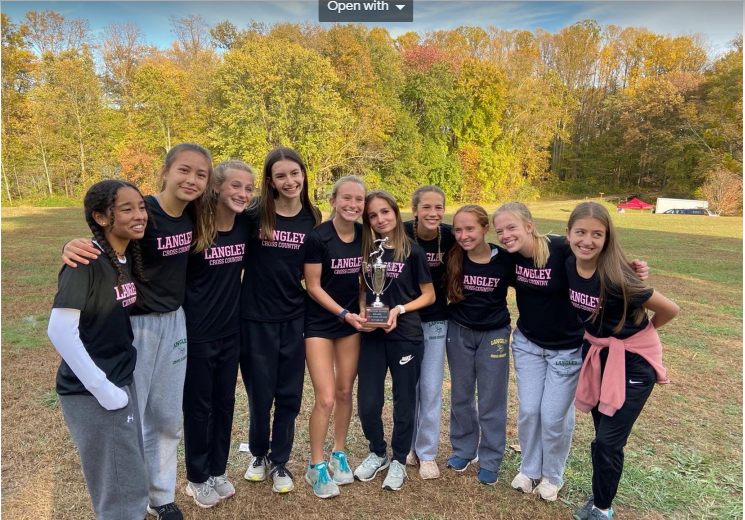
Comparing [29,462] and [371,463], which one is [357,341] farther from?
[29,462]

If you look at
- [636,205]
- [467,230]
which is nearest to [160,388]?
[467,230]

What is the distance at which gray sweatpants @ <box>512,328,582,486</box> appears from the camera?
302 cm

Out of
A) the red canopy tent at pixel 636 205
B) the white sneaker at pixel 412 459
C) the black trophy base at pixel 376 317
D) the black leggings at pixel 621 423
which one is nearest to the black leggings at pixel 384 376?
the black trophy base at pixel 376 317

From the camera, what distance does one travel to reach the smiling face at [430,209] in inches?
126

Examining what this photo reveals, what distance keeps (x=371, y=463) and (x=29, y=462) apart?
8.13 feet

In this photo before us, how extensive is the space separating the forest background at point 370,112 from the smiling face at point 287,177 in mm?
24430

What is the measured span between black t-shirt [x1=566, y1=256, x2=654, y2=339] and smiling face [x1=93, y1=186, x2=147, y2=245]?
247 cm

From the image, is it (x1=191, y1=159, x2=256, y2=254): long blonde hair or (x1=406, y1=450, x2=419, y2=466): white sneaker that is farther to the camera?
(x1=406, y1=450, x2=419, y2=466): white sneaker

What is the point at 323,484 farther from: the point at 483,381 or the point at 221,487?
the point at 483,381

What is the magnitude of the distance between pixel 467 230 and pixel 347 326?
1016 millimetres

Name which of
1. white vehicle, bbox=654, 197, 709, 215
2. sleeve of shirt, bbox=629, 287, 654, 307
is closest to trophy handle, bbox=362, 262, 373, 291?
sleeve of shirt, bbox=629, 287, 654, 307

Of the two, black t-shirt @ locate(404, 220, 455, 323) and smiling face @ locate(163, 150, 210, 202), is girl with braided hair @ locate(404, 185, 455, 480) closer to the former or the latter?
black t-shirt @ locate(404, 220, 455, 323)

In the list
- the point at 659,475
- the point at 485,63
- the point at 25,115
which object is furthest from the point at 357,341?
the point at 485,63

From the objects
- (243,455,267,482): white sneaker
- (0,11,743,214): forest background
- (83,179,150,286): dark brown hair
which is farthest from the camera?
(0,11,743,214): forest background
